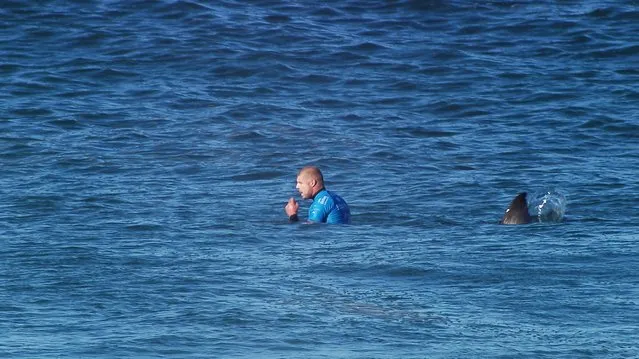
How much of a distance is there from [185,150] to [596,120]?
20.1 feet

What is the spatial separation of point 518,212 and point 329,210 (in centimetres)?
202

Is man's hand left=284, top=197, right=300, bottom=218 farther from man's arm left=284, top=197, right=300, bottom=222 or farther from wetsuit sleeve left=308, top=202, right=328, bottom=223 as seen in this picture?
wetsuit sleeve left=308, top=202, right=328, bottom=223

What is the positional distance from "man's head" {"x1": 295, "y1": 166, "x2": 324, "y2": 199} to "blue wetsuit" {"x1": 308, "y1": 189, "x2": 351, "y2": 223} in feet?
0.68

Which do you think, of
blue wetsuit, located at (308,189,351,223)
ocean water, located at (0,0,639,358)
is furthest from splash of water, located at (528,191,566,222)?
blue wetsuit, located at (308,189,351,223)

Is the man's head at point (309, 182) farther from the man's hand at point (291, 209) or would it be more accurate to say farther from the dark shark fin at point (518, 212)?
the dark shark fin at point (518, 212)

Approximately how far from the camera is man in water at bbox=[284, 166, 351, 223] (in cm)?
1380

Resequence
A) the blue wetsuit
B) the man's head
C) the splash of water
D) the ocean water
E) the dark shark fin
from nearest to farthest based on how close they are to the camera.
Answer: the ocean water → the dark shark fin → the splash of water → the blue wetsuit → the man's head

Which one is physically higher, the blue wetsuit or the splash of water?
the splash of water

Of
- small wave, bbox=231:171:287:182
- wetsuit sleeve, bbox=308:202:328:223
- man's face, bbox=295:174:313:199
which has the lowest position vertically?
small wave, bbox=231:171:287:182

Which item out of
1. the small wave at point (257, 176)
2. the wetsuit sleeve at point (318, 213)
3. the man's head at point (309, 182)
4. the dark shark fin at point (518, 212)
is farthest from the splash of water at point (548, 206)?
the small wave at point (257, 176)

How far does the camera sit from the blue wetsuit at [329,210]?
13.8m

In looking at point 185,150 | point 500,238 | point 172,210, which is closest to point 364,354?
point 500,238

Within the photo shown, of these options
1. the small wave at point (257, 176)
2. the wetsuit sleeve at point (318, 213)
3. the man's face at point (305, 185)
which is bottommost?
the small wave at point (257, 176)

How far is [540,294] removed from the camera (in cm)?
1034
